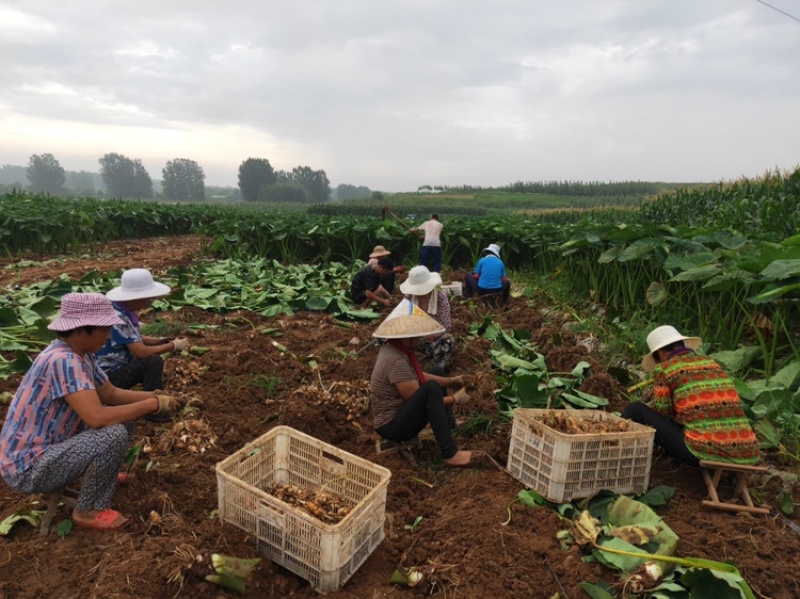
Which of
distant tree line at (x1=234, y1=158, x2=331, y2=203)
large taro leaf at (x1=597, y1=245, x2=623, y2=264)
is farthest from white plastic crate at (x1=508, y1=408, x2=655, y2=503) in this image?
distant tree line at (x1=234, y1=158, x2=331, y2=203)

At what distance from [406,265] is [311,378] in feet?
26.0

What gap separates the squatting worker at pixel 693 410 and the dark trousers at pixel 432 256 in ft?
26.4

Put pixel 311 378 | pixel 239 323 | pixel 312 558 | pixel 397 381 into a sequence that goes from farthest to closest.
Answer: pixel 239 323 < pixel 311 378 < pixel 397 381 < pixel 312 558

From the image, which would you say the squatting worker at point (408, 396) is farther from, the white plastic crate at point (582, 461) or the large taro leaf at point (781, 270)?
the large taro leaf at point (781, 270)

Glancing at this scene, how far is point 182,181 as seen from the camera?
10719 cm

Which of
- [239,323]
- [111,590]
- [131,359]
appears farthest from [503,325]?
[111,590]

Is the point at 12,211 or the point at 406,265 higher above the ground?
the point at 12,211

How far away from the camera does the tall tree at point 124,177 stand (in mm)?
105250

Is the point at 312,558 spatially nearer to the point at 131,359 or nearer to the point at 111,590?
the point at 111,590

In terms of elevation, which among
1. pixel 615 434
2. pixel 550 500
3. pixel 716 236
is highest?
pixel 716 236

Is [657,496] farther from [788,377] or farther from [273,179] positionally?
[273,179]

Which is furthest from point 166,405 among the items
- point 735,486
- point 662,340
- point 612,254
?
point 612,254

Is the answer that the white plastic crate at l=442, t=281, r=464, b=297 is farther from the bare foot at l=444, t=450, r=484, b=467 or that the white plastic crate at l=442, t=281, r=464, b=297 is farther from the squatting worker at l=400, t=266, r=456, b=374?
the bare foot at l=444, t=450, r=484, b=467

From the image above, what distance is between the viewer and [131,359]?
4.00 meters
